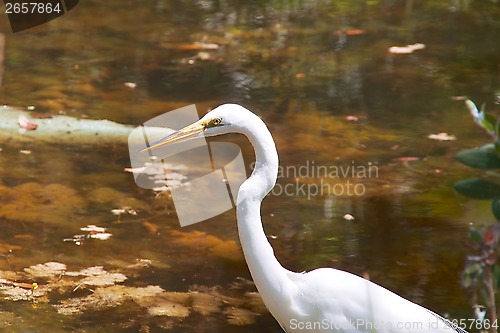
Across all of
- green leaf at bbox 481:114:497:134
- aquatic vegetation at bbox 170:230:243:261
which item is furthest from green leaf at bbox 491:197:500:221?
aquatic vegetation at bbox 170:230:243:261

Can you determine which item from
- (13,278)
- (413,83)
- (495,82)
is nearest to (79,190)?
(13,278)

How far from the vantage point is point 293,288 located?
291 cm

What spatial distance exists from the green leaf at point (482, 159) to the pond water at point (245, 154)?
1.97 meters

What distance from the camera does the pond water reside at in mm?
3840

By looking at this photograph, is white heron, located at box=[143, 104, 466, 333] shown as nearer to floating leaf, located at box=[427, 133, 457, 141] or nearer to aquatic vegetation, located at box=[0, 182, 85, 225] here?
aquatic vegetation, located at box=[0, 182, 85, 225]

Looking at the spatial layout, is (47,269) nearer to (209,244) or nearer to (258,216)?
(209,244)

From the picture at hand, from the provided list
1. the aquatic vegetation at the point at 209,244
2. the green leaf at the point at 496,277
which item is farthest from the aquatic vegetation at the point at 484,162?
the aquatic vegetation at the point at 209,244

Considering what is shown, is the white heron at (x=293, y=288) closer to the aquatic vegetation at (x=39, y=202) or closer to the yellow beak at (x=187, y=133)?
the yellow beak at (x=187, y=133)

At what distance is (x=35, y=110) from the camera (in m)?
5.81

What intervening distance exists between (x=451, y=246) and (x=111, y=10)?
4992mm

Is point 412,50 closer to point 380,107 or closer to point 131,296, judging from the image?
point 380,107

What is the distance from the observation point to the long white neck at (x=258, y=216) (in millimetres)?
2822

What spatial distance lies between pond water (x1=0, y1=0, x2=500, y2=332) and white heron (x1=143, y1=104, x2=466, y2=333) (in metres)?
0.73

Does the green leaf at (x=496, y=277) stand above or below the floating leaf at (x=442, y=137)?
above
